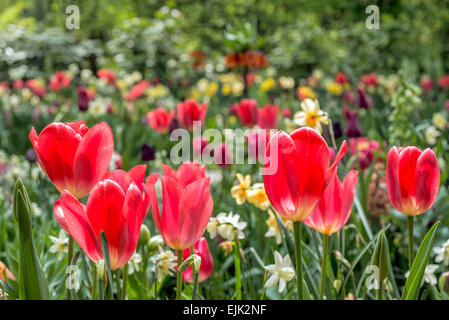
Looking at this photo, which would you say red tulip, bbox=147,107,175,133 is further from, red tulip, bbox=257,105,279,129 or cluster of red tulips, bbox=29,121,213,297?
cluster of red tulips, bbox=29,121,213,297

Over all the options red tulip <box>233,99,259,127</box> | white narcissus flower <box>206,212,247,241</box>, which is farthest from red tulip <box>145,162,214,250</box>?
red tulip <box>233,99,259,127</box>

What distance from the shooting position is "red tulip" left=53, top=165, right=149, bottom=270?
0.58 meters

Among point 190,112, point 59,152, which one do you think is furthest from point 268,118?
point 59,152

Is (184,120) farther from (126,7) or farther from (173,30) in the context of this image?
(126,7)

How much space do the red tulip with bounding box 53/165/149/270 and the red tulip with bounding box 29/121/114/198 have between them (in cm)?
6

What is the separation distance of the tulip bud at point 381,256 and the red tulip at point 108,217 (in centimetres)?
31

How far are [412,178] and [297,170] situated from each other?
21 centimetres

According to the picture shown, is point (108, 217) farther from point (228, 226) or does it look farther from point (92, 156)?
point (228, 226)

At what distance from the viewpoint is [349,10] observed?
718 centimetres

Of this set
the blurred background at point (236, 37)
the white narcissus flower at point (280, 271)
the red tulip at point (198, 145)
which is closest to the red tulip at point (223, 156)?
the red tulip at point (198, 145)

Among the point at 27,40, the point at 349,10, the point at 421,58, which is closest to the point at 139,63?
the point at 27,40

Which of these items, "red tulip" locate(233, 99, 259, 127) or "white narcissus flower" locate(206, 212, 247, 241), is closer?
"white narcissus flower" locate(206, 212, 247, 241)

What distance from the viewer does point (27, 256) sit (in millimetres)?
580

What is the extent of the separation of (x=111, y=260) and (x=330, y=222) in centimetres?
32
